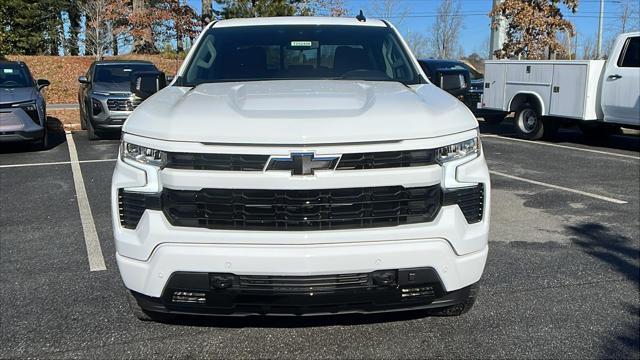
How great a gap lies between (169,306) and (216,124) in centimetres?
95

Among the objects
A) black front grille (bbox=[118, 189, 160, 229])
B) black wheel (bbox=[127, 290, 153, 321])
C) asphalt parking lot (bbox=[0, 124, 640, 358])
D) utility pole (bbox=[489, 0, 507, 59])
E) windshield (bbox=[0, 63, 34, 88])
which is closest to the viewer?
black front grille (bbox=[118, 189, 160, 229])

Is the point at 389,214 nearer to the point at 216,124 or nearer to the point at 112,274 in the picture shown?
the point at 216,124

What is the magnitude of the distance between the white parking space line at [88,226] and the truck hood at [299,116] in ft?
6.12

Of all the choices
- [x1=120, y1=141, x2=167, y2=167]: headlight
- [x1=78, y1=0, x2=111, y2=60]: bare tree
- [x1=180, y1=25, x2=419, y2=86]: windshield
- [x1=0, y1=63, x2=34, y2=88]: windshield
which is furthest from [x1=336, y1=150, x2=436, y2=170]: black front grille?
[x1=78, y1=0, x2=111, y2=60]: bare tree

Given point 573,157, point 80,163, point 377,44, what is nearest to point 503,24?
point 573,157

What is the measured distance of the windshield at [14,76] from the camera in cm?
1063

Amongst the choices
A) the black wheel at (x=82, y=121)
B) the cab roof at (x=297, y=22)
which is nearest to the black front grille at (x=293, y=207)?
the cab roof at (x=297, y=22)

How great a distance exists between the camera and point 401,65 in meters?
4.37

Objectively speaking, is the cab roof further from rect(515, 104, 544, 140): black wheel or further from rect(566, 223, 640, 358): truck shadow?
rect(515, 104, 544, 140): black wheel

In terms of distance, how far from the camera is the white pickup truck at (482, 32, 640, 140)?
35.1 feet

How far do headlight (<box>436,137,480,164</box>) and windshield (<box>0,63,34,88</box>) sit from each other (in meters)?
9.92

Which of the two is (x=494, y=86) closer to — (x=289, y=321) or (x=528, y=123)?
(x=528, y=123)

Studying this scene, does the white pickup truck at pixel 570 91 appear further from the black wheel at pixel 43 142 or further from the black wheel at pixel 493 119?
the black wheel at pixel 43 142

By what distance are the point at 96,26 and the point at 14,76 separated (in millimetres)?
12989
